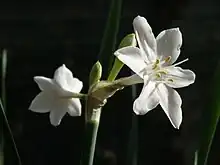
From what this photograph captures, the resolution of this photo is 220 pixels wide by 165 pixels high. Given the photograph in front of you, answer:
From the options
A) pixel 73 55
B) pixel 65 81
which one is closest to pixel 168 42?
pixel 65 81

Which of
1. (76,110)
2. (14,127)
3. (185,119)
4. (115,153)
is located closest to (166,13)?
(185,119)

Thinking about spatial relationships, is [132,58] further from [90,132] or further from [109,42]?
[109,42]

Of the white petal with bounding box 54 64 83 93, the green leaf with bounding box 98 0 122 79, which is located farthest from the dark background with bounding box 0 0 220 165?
the white petal with bounding box 54 64 83 93

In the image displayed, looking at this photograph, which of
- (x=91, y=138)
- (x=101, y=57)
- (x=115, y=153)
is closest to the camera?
(x=91, y=138)

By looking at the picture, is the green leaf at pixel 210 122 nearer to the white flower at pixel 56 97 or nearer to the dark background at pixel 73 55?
the white flower at pixel 56 97

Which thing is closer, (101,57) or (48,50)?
(101,57)

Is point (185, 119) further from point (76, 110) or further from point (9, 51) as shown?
point (76, 110)

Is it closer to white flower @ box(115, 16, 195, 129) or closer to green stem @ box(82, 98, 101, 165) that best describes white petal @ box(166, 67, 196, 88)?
white flower @ box(115, 16, 195, 129)
